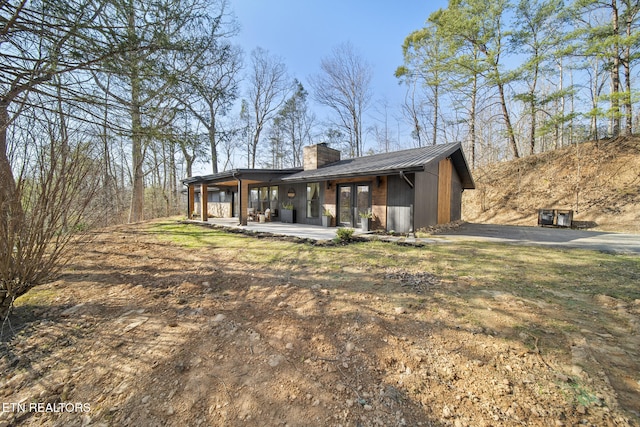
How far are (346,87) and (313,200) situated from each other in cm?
1363

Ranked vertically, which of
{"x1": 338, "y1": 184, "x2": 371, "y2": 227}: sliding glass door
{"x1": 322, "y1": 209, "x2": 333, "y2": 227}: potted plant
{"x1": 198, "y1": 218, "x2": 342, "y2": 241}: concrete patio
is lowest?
{"x1": 198, "y1": 218, "x2": 342, "y2": 241}: concrete patio

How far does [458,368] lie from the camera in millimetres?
1879

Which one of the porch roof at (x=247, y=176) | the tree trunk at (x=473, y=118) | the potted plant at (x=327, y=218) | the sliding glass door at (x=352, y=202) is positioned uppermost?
the tree trunk at (x=473, y=118)

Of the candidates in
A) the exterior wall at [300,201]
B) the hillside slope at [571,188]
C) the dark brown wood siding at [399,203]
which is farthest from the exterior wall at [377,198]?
the hillside slope at [571,188]

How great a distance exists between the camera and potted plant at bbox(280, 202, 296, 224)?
11.6 m

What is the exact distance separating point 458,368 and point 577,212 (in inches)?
584

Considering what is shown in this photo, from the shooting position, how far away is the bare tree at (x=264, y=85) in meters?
20.8

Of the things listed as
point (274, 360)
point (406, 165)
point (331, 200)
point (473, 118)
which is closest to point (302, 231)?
point (331, 200)

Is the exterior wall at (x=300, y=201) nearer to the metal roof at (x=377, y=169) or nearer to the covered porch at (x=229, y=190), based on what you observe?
the metal roof at (x=377, y=169)

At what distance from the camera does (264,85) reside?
21.2 m

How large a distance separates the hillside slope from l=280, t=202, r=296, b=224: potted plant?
1121cm

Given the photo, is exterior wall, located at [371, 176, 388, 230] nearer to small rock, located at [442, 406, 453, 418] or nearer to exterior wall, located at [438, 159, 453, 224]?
exterior wall, located at [438, 159, 453, 224]

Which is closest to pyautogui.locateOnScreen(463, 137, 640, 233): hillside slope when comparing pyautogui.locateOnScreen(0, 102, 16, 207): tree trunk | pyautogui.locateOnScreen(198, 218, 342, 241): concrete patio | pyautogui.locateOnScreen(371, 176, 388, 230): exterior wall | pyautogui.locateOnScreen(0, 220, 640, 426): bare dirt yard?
pyautogui.locateOnScreen(371, 176, 388, 230): exterior wall

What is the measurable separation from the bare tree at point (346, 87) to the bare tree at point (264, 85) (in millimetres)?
2897
